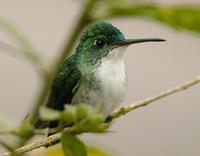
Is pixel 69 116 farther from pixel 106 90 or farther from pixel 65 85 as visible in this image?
pixel 65 85

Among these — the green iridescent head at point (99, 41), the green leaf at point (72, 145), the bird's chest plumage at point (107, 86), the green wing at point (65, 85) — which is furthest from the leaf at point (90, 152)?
the green iridescent head at point (99, 41)

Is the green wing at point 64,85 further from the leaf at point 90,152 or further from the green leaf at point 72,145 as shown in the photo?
the green leaf at point 72,145

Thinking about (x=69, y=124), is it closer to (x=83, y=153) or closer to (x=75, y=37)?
(x=83, y=153)

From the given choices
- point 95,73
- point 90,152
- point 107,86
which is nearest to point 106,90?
point 107,86

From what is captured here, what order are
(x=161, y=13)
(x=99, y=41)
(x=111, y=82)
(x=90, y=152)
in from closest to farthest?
(x=90, y=152) → (x=161, y=13) → (x=111, y=82) → (x=99, y=41)

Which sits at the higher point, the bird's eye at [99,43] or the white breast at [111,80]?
the bird's eye at [99,43]

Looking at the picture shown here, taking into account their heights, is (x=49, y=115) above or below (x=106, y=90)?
above

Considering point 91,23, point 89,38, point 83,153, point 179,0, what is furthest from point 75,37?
point 179,0
